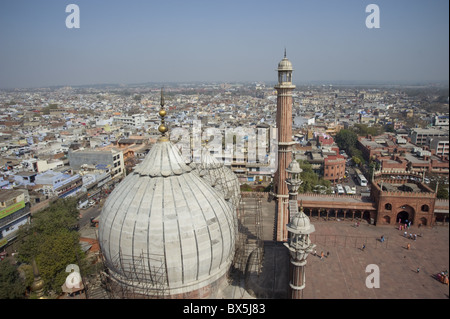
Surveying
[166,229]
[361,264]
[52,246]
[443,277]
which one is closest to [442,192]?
[443,277]

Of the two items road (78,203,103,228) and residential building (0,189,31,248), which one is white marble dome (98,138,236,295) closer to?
residential building (0,189,31,248)

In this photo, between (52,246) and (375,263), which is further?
(375,263)

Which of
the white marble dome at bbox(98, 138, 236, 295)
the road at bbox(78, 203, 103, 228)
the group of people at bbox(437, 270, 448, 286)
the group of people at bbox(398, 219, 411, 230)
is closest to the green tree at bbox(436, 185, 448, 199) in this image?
the group of people at bbox(398, 219, 411, 230)

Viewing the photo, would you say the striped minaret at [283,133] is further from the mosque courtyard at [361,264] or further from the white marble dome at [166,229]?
the white marble dome at [166,229]

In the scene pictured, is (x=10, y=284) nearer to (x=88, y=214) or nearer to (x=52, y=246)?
(x=52, y=246)

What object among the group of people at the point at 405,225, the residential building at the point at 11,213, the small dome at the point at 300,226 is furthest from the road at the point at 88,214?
the group of people at the point at 405,225
